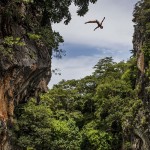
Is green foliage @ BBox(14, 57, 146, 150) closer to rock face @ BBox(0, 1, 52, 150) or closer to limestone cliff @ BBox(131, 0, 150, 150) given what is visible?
limestone cliff @ BBox(131, 0, 150, 150)

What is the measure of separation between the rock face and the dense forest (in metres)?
1.20

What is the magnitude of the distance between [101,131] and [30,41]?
22523 millimetres

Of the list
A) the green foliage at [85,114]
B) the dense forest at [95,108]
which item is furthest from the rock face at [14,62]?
the green foliage at [85,114]

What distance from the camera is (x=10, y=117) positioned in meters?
21.8

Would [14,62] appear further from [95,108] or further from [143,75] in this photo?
[95,108]

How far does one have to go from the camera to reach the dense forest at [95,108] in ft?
108

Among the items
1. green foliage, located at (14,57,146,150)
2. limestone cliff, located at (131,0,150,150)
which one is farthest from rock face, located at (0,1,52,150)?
limestone cliff, located at (131,0,150,150)

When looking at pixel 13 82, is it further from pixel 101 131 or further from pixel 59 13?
pixel 101 131

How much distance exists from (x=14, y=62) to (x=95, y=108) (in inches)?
1101

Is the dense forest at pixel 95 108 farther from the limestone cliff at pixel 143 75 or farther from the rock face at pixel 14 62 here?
the rock face at pixel 14 62

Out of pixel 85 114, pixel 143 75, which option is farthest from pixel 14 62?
pixel 85 114

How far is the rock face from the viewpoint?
1889cm

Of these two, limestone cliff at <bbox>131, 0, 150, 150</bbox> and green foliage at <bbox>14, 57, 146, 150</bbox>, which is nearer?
limestone cliff at <bbox>131, 0, 150, 150</bbox>

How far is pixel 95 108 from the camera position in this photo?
46312 mm
